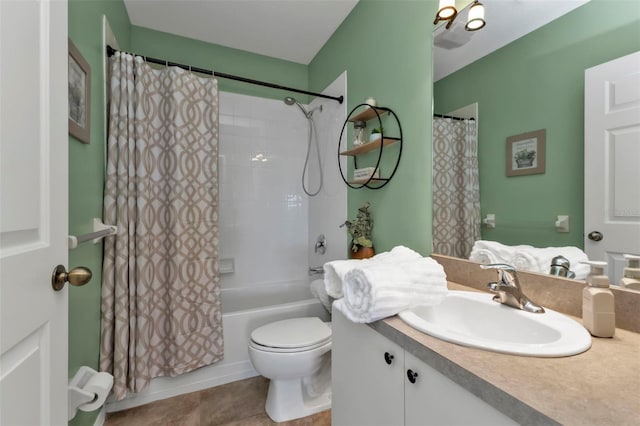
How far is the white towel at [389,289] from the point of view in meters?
0.79

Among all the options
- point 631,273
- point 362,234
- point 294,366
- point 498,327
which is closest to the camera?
point 631,273

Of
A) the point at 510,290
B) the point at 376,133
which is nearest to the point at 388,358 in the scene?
the point at 510,290

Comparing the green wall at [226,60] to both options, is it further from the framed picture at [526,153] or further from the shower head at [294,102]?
the framed picture at [526,153]

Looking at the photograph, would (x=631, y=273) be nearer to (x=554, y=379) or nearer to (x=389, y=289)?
(x=554, y=379)

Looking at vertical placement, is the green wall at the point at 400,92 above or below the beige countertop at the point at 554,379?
above

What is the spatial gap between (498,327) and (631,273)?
14.3 inches

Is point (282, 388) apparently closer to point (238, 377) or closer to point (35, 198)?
point (238, 377)

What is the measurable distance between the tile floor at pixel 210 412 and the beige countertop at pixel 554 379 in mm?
1217

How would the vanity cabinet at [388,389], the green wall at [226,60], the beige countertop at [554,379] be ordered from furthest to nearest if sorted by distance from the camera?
the green wall at [226,60], the vanity cabinet at [388,389], the beige countertop at [554,379]

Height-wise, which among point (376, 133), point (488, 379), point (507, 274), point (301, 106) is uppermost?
point (301, 106)

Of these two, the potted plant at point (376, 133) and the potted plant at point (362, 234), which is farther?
the potted plant at point (362, 234)

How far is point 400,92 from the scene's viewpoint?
4.98ft

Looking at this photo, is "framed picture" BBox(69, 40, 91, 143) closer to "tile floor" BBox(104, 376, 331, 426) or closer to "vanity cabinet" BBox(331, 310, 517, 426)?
"vanity cabinet" BBox(331, 310, 517, 426)

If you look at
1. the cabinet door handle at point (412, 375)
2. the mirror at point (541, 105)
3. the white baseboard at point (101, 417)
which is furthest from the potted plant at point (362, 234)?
the white baseboard at point (101, 417)
